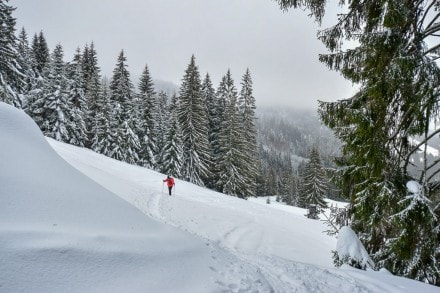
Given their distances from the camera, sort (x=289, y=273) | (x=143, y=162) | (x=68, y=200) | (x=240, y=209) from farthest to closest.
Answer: (x=143, y=162), (x=240, y=209), (x=289, y=273), (x=68, y=200)

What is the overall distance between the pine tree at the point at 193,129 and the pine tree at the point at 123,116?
6.29m

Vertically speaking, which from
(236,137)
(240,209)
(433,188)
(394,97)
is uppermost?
(236,137)

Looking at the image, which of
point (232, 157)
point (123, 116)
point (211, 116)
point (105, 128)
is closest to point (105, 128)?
point (105, 128)

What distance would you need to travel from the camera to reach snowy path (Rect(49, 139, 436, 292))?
164 inches

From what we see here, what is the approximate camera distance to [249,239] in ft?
39.1

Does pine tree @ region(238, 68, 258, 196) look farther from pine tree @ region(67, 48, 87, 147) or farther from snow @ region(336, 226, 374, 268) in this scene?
snow @ region(336, 226, 374, 268)

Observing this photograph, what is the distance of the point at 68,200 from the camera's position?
3459mm

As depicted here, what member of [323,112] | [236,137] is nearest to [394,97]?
[323,112]

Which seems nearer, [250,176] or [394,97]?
[394,97]

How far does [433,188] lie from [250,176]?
2837cm

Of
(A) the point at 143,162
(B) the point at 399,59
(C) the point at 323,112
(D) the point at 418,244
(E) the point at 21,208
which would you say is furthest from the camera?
(A) the point at 143,162

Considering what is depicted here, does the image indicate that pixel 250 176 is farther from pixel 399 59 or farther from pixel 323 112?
pixel 399 59

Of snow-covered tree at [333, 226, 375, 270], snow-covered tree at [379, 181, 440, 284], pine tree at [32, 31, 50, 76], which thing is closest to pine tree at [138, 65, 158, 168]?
pine tree at [32, 31, 50, 76]

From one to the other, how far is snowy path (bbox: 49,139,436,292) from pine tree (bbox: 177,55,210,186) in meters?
6.49
